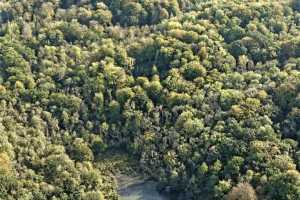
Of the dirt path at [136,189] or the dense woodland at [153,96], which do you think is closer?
the dense woodland at [153,96]

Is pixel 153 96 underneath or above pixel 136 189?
above

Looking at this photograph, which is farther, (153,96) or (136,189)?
(153,96)

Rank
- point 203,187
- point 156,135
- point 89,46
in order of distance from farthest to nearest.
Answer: point 89,46
point 156,135
point 203,187

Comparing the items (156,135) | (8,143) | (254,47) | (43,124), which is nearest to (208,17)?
(254,47)

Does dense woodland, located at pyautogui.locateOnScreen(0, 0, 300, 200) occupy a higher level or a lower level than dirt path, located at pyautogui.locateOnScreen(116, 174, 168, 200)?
higher

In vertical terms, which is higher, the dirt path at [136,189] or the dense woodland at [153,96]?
the dense woodland at [153,96]

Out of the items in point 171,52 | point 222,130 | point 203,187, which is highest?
point 171,52

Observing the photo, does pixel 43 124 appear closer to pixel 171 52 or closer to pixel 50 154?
pixel 50 154

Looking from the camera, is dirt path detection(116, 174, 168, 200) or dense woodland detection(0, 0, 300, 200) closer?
dense woodland detection(0, 0, 300, 200)
